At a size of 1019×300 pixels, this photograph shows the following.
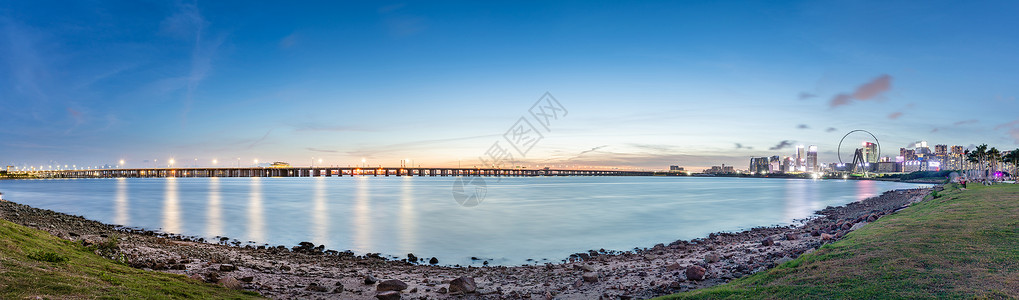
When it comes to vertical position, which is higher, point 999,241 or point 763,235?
point 999,241

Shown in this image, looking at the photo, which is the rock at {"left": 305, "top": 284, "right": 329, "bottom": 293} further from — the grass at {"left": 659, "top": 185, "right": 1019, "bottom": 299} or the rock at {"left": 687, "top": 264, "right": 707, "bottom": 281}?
the rock at {"left": 687, "top": 264, "right": 707, "bottom": 281}

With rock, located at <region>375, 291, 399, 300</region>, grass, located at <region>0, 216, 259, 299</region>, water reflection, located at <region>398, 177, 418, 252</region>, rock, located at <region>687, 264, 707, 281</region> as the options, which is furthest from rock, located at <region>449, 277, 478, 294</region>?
water reflection, located at <region>398, 177, 418, 252</region>

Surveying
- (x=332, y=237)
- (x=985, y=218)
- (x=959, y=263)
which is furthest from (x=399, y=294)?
(x=985, y=218)

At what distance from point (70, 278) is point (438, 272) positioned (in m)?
10.3

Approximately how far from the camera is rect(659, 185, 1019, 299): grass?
27.9 feet

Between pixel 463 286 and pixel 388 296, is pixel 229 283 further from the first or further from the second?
pixel 463 286

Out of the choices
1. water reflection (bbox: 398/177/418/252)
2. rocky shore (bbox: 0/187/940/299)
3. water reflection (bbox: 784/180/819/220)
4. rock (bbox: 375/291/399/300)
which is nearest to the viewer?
rock (bbox: 375/291/399/300)

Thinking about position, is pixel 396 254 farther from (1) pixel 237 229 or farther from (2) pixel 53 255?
(1) pixel 237 229

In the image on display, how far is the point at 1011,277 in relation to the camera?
8734 millimetres

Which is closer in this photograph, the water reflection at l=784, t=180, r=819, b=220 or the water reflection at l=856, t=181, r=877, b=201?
the water reflection at l=784, t=180, r=819, b=220

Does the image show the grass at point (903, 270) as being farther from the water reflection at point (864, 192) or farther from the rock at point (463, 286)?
the water reflection at point (864, 192)

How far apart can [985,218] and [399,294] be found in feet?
66.2

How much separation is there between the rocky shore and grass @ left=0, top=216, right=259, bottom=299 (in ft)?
4.63

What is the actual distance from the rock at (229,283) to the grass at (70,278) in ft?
1.52
